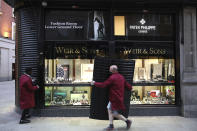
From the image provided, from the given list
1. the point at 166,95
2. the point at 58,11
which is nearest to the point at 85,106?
the point at 166,95

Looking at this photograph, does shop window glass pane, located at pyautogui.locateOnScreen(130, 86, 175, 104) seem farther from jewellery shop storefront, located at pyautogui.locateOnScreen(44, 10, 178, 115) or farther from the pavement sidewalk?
the pavement sidewalk

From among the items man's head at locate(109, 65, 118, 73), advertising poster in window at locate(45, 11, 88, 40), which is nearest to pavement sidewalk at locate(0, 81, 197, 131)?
man's head at locate(109, 65, 118, 73)

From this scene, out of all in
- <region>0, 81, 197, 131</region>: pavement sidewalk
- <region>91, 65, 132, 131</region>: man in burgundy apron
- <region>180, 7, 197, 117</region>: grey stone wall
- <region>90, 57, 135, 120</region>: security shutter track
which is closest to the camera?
<region>91, 65, 132, 131</region>: man in burgundy apron

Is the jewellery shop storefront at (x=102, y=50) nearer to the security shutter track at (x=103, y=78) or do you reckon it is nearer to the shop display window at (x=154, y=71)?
the shop display window at (x=154, y=71)

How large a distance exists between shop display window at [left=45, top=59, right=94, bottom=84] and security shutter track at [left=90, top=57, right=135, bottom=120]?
207 cm

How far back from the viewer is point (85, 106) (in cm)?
784

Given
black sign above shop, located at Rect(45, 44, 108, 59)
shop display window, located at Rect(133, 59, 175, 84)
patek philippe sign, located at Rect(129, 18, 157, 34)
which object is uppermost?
patek philippe sign, located at Rect(129, 18, 157, 34)

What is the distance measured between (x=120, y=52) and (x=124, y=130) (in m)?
3.00

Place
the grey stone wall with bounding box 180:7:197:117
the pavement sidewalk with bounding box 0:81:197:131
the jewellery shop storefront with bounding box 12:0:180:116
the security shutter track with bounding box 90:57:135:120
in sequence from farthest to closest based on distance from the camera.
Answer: the jewellery shop storefront with bounding box 12:0:180:116 < the grey stone wall with bounding box 180:7:197:117 < the pavement sidewalk with bounding box 0:81:197:131 < the security shutter track with bounding box 90:57:135:120

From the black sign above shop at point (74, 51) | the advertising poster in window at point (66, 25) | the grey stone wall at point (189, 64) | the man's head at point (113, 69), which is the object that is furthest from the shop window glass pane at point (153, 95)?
the advertising poster in window at point (66, 25)

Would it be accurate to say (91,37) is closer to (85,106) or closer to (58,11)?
(58,11)

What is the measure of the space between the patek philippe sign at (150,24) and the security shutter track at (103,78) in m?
2.30

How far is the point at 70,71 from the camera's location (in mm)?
8234

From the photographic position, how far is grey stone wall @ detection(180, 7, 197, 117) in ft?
24.7
